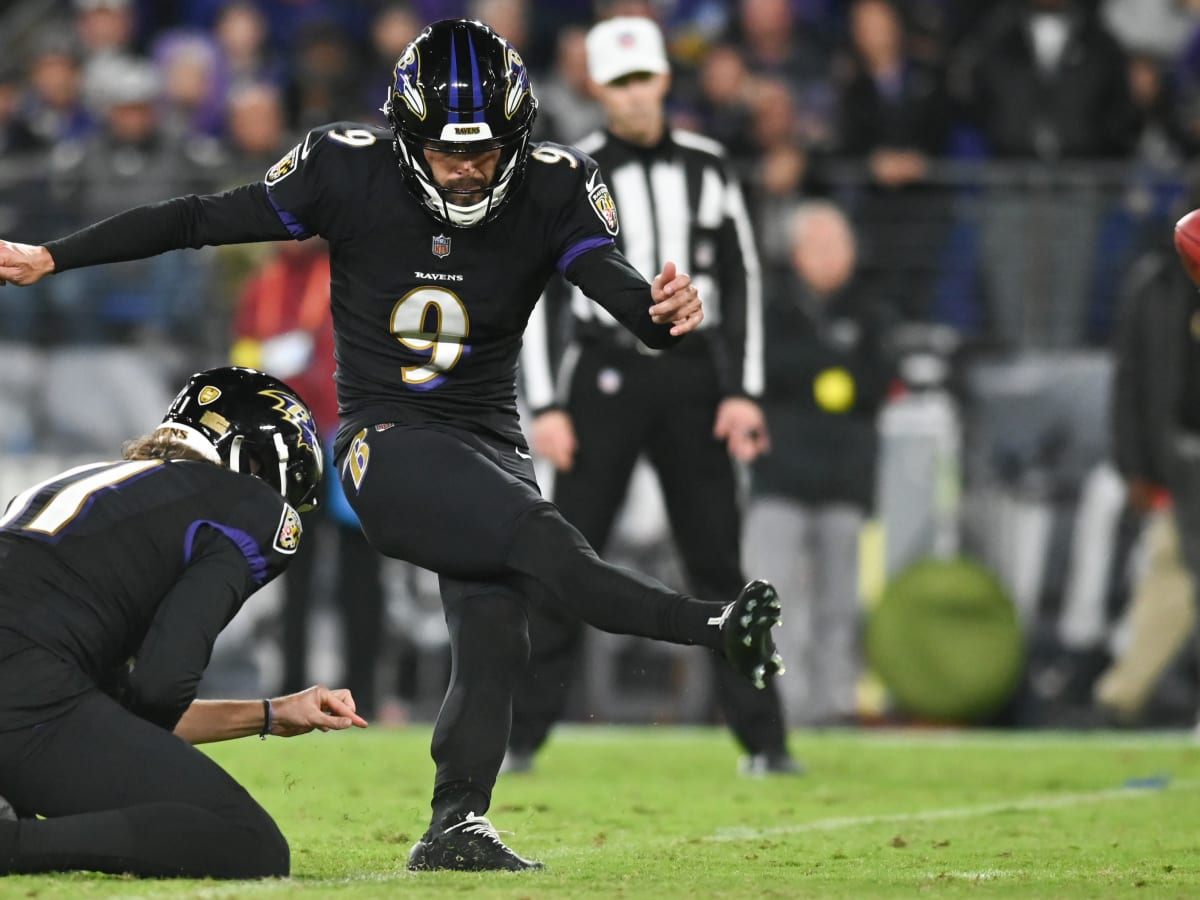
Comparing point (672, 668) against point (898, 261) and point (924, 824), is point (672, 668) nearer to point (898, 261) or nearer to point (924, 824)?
point (898, 261)

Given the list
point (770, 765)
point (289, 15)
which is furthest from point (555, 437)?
point (289, 15)

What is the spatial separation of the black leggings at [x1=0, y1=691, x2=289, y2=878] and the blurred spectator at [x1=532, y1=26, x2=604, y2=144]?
25.2 feet

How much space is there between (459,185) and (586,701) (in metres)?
5.97

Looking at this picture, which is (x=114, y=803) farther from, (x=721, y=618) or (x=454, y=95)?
(x=454, y=95)

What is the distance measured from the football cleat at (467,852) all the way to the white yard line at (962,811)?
1.13 meters

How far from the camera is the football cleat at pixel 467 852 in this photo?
195 inches

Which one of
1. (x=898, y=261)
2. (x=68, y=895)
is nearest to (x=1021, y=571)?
(x=898, y=261)

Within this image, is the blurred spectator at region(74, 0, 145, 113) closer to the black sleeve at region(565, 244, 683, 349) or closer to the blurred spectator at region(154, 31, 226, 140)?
the blurred spectator at region(154, 31, 226, 140)

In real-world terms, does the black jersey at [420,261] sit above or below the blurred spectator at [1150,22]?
below

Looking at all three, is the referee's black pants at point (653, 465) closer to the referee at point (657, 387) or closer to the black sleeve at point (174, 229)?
the referee at point (657, 387)

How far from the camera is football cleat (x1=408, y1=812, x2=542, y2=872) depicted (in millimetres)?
4945

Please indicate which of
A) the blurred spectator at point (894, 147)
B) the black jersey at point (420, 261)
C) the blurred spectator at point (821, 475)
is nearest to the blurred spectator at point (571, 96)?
the blurred spectator at point (894, 147)

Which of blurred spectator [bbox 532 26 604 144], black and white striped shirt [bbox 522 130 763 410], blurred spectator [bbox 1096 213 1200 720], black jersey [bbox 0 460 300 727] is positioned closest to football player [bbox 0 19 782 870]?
black jersey [bbox 0 460 300 727]

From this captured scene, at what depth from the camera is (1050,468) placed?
10.8 meters
